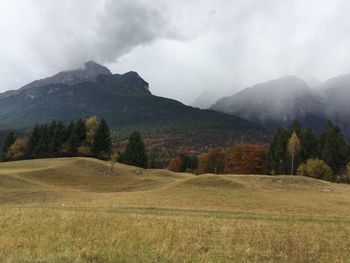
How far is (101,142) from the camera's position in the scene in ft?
332

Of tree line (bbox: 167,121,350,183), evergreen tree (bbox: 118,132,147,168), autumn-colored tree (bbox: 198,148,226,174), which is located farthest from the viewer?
autumn-colored tree (bbox: 198,148,226,174)

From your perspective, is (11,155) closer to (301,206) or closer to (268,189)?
(268,189)

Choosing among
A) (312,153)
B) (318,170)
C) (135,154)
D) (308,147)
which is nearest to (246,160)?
(308,147)

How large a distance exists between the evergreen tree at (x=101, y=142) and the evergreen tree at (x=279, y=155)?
4206 centimetres

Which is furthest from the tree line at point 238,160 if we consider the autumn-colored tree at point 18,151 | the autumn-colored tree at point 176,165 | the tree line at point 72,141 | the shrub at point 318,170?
the autumn-colored tree at point 18,151

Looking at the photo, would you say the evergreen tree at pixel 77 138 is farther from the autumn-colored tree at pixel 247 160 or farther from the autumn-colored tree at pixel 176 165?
the autumn-colored tree at pixel 176 165

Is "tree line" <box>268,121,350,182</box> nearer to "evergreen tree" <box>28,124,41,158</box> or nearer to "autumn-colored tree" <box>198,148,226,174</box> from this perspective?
"autumn-colored tree" <box>198,148,226,174</box>

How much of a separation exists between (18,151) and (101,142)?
83.3 ft

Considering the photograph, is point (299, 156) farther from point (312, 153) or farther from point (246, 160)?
point (246, 160)

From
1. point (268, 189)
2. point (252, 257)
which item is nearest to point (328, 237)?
point (252, 257)

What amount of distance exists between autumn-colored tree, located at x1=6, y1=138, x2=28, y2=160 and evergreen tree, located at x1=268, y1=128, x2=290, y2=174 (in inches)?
2549

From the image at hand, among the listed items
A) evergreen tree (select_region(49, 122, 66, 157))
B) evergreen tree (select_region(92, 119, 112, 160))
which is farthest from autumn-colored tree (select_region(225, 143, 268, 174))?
evergreen tree (select_region(49, 122, 66, 157))

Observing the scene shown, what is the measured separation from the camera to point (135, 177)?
71.9 meters

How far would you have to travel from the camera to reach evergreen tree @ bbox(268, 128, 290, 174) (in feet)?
337
